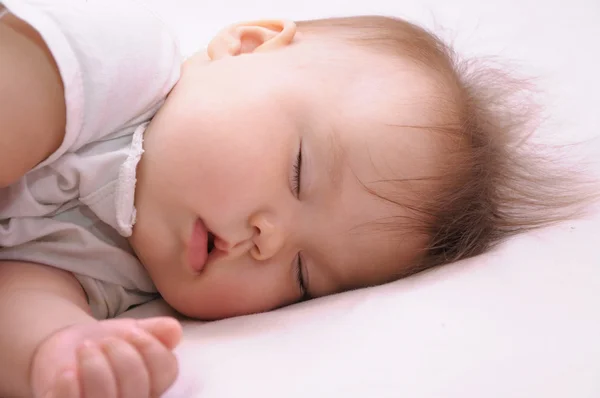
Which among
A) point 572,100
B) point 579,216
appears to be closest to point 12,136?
point 579,216

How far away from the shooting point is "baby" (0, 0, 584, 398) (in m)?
0.74


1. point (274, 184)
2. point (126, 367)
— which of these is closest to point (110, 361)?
point (126, 367)

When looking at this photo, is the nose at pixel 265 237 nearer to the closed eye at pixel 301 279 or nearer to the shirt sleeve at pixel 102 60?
the closed eye at pixel 301 279

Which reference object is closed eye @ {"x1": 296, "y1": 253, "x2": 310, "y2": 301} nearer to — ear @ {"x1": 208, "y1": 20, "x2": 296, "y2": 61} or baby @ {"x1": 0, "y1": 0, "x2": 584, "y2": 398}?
baby @ {"x1": 0, "y1": 0, "x2": 584, "y2": 398}

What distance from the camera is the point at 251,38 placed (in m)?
0.99

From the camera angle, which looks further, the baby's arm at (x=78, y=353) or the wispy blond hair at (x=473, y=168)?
the wispy blond hair at (x=473, y=168)

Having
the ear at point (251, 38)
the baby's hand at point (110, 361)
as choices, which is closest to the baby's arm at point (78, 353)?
the baby's hand at point (110, 361)

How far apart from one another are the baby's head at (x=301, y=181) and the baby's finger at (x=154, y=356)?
0.82ft

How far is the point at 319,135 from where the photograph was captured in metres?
0.82

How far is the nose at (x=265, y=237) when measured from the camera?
2.58ft

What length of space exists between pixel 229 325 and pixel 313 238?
0.48 ft

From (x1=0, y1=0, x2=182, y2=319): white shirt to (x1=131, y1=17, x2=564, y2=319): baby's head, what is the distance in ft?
0.10

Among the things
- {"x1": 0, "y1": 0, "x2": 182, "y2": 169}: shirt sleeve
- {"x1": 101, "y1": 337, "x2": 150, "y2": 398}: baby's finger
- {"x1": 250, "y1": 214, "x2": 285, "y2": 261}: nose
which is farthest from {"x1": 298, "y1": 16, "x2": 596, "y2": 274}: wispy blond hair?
{"x1": 101, "y1": 337, "x2": 150, "y2": 398}: baby's finger

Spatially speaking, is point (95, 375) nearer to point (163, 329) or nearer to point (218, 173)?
point (163, 329)
